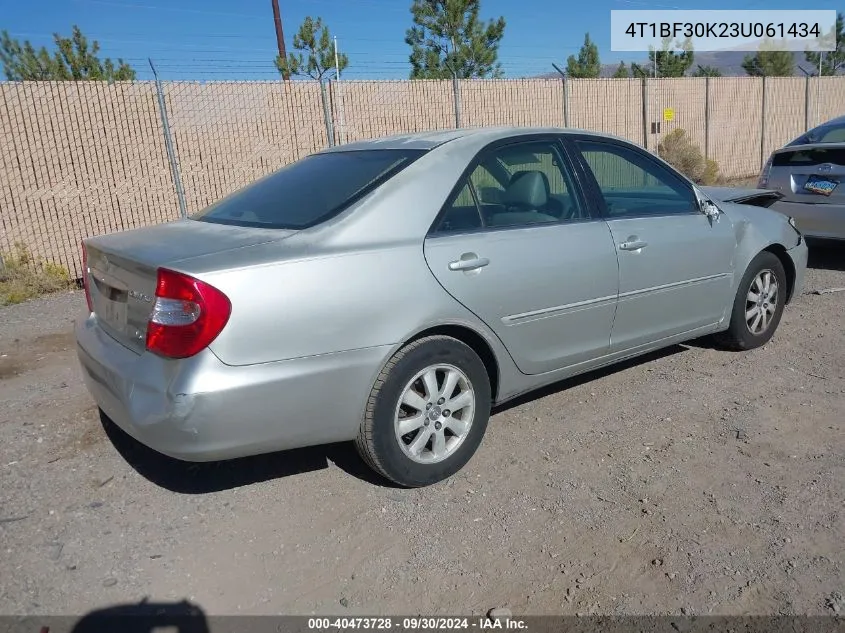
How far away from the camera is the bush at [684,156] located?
1695 cm

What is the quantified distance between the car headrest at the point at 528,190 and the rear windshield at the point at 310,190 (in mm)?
556

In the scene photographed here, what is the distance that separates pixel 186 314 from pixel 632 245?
248 centimetres

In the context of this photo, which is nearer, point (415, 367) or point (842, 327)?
point (415, 367)

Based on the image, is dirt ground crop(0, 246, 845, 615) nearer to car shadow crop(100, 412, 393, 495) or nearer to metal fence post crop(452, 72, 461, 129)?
car shadow crop(100, 412, 393, 495)

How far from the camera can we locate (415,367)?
3195 mm

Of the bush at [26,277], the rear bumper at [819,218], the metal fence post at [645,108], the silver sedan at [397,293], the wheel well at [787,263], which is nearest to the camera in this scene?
the silver sedan at [397,293]

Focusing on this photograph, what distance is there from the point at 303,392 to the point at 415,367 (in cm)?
53

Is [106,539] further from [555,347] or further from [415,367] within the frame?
[555,347]

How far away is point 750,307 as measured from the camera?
5062 mm

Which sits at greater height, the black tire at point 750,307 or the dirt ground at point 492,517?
the black tire at point 750,307

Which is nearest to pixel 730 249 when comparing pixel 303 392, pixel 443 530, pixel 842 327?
pixel 842 327

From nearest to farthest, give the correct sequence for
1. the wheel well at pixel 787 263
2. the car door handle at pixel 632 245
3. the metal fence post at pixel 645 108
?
the car door handle at pixel 632 245, the wheel well at pixel 787 263, the metal fence post at pixel 645 108

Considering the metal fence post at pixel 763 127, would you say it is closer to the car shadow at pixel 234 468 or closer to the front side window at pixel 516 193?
the front side window at pixel 516 193

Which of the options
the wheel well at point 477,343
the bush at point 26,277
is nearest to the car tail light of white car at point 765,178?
the wheel well at point 477,343
